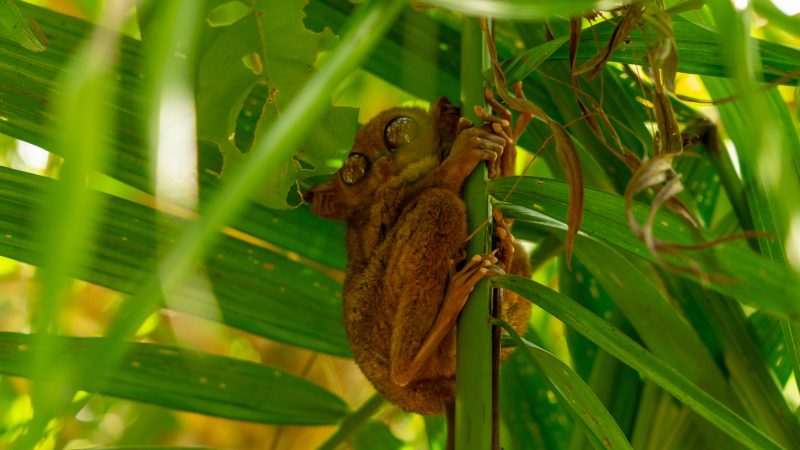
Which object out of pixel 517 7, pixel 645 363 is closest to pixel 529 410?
pixel 645 363

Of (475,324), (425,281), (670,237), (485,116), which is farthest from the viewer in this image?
(425,281)

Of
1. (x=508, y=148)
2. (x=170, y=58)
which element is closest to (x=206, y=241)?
(x=170, y=58)

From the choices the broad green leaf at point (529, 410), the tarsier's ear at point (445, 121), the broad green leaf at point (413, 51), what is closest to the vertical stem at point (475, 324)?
the tarsier's ear at point (445, 121)

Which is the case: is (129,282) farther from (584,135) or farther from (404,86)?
(584,135)

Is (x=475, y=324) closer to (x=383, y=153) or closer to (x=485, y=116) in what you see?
(x=485, y=116)

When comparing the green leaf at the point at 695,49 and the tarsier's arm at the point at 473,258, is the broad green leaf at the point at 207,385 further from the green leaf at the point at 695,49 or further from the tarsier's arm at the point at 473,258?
the green leaf at the point at 695,49
